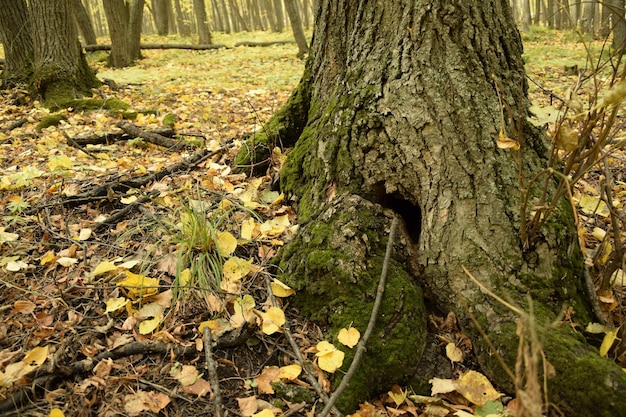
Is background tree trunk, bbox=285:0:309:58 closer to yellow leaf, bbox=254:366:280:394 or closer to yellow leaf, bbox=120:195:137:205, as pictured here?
yellow leaf, bbox=120:195:137:205

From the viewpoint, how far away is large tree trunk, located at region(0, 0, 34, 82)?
6.61 metres

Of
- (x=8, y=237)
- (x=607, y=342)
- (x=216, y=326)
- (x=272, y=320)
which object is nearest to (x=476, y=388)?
(x=607, y=342)

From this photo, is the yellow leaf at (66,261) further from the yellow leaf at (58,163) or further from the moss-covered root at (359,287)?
the yellow leaf at (58,163)

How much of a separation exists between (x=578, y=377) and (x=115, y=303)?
76.4 inches

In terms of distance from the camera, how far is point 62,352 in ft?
5.51

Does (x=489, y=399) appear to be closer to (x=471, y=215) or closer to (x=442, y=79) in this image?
(x=471, y=215)

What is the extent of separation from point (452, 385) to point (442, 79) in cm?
139

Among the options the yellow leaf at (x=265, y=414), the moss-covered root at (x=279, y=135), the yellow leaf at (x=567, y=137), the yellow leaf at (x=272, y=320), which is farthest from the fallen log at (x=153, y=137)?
the yellow leaf at (x=567, y=137)

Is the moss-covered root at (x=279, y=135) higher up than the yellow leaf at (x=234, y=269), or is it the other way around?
the moss-covered root at (x=279, y=135)

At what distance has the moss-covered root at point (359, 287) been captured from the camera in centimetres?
177

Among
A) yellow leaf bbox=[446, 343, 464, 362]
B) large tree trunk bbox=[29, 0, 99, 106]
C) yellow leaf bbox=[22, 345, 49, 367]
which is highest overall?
large tree trunk bbox=[29, 0, 99, 106]

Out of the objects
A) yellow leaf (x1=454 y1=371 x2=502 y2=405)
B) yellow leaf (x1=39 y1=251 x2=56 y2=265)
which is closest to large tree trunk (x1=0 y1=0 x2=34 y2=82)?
yellow leaf (x1=39 y1=251 x2=56 y2=265)

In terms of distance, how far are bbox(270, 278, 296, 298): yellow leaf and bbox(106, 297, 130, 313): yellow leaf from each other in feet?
2.22

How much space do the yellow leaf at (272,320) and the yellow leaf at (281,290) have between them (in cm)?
15
